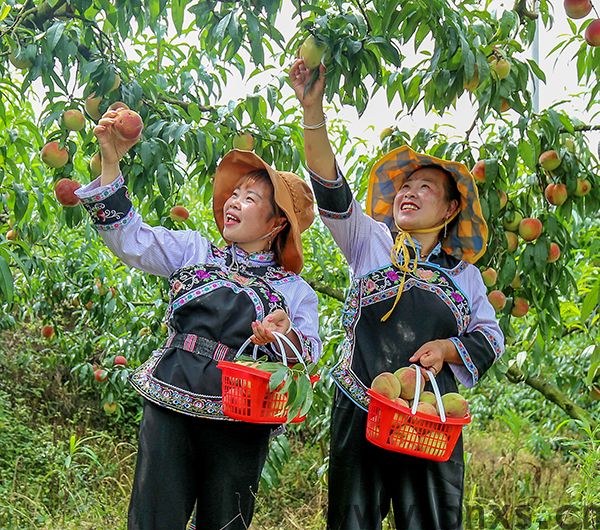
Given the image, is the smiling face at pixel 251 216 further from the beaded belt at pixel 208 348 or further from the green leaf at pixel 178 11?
the green leaf at pixel 178 11

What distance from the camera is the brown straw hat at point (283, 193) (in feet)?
6.68

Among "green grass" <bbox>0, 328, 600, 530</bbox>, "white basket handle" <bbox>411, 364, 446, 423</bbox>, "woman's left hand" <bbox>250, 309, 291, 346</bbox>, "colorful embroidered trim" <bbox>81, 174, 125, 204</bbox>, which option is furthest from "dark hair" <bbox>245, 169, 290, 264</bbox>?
"green grass" <bbox>0, 328, 600, 530</bbox>

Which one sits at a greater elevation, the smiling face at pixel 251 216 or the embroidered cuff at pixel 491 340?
the smiling face at pixel 251 216

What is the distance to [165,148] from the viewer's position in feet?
7.47

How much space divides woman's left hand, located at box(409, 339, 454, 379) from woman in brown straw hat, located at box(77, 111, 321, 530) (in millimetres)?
250

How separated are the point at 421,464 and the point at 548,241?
1185 millimetres

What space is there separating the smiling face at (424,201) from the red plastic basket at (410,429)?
0.46 metres

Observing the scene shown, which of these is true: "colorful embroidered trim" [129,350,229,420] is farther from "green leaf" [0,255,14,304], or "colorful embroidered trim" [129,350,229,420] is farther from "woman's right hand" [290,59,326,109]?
"woman's right hand" [290,59,326,109]

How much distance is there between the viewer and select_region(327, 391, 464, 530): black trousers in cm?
194

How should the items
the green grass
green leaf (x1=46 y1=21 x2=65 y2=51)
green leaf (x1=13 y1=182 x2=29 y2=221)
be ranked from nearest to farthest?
green leaf (x1=46 y1=21 x2=65 y2=51) → green leaf (x1=13 y1=182 x2=29 y2=221) → the green grass

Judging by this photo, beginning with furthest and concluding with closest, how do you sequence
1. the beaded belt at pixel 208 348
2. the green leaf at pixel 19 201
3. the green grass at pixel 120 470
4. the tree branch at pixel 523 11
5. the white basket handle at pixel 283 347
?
the green grass at pixel 120 470
the green leaf at pixel 19 201
the tree branch at pixel 523 11
the beaded belt at pixel 208 348
the white basket handle at pixel 283 347

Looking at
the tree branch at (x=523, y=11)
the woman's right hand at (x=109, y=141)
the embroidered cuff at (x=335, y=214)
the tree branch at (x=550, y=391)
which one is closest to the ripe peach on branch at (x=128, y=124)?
the woman's right hand at (x=109, y=141)

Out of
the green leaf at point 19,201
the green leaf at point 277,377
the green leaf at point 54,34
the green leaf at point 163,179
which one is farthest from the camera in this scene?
the green leaf at point 19,201

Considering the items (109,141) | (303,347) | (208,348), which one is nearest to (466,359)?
(303,347)
